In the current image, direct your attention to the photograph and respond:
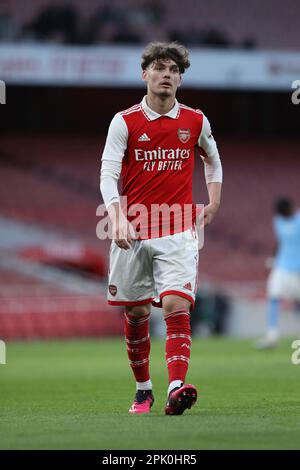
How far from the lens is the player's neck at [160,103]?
7520 millimetres

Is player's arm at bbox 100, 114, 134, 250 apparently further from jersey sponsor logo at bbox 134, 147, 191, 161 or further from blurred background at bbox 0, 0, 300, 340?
blurred background at bbox 0, 0, 300, 340

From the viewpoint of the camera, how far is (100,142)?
32.3 m

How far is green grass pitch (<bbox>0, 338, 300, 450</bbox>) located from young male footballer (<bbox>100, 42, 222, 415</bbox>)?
0.69 m

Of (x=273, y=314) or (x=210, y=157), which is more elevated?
(x=273, y=314)

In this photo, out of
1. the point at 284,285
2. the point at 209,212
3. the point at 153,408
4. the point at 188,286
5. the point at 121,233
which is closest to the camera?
the point at 121,233

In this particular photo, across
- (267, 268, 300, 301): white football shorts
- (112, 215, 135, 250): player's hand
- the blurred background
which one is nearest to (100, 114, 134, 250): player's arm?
(112, 215, 135, 250): player's hand

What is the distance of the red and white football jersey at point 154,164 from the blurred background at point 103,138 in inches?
571

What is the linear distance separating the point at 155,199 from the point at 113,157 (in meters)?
0.39

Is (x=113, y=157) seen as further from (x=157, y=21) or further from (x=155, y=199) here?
(x=157, y=21)

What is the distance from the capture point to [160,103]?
A: 753 centimetres

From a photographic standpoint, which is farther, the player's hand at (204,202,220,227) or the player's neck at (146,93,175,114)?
the player's hand at (204,202,220,227)

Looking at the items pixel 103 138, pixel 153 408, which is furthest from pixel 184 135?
pixel 103 138

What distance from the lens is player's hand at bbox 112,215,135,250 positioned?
720 cm
